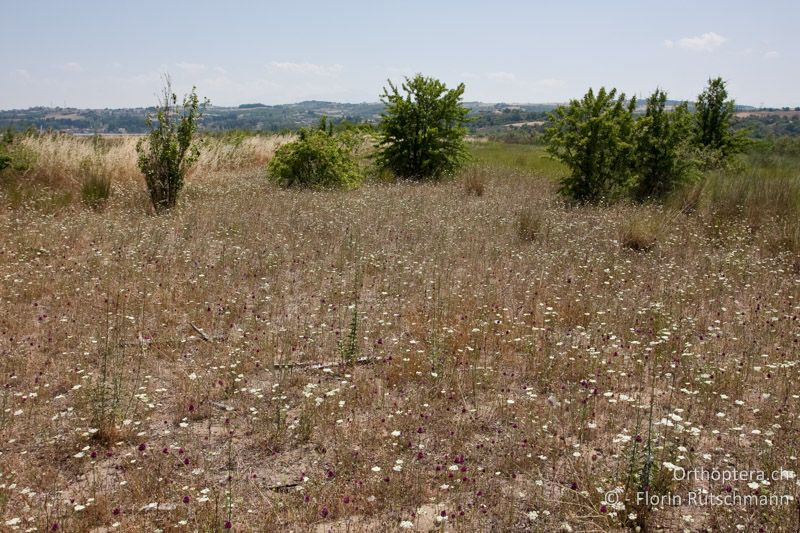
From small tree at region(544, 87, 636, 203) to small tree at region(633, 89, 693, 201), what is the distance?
1.10ft

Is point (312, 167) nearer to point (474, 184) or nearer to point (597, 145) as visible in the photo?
point (474, 184)

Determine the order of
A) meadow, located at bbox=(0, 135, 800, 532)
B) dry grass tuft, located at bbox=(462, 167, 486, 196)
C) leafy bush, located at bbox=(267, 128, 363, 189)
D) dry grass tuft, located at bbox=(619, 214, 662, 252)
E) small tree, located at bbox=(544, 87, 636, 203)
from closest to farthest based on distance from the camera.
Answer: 1. meadow, located at bbox=(0, 135, 800, 532)
2. dry grass tuft, located at bbox=(619, 214, 662, 252)
3. small tree, located at bbox=(544, 87, 636, 203)
4. dry grass tuft, located at bbox=(462, 167, 486, 196)
5. leafy bush, located at bbox=(267, 128, 363, 189)

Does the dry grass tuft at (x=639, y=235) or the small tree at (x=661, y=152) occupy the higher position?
the small tree at (x=661, y=152)

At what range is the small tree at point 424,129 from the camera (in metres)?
18.1

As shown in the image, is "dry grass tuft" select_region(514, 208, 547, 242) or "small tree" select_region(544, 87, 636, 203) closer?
"dry grass tuft" select_region(514, 208, 547, 242)

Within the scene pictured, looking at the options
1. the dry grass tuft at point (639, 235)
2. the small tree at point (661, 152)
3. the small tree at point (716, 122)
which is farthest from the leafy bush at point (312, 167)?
the small tree at point (716, 122)

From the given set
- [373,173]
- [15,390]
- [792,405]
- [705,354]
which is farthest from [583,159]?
[15,390]

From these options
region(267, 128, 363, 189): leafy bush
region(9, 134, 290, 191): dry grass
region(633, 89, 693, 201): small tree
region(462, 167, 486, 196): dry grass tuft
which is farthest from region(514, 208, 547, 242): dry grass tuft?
region(9, 134, 290, 191): dry grass

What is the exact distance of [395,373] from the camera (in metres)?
5.21

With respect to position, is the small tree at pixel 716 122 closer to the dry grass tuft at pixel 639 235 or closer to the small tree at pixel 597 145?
the small tree at pixel 597 145

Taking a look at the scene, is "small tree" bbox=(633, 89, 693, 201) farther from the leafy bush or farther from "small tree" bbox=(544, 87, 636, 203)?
the leafy bush

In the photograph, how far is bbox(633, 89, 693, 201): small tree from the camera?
44.1 feet

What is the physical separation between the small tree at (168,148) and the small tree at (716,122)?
14.4 metres

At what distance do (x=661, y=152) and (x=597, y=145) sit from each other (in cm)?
155
